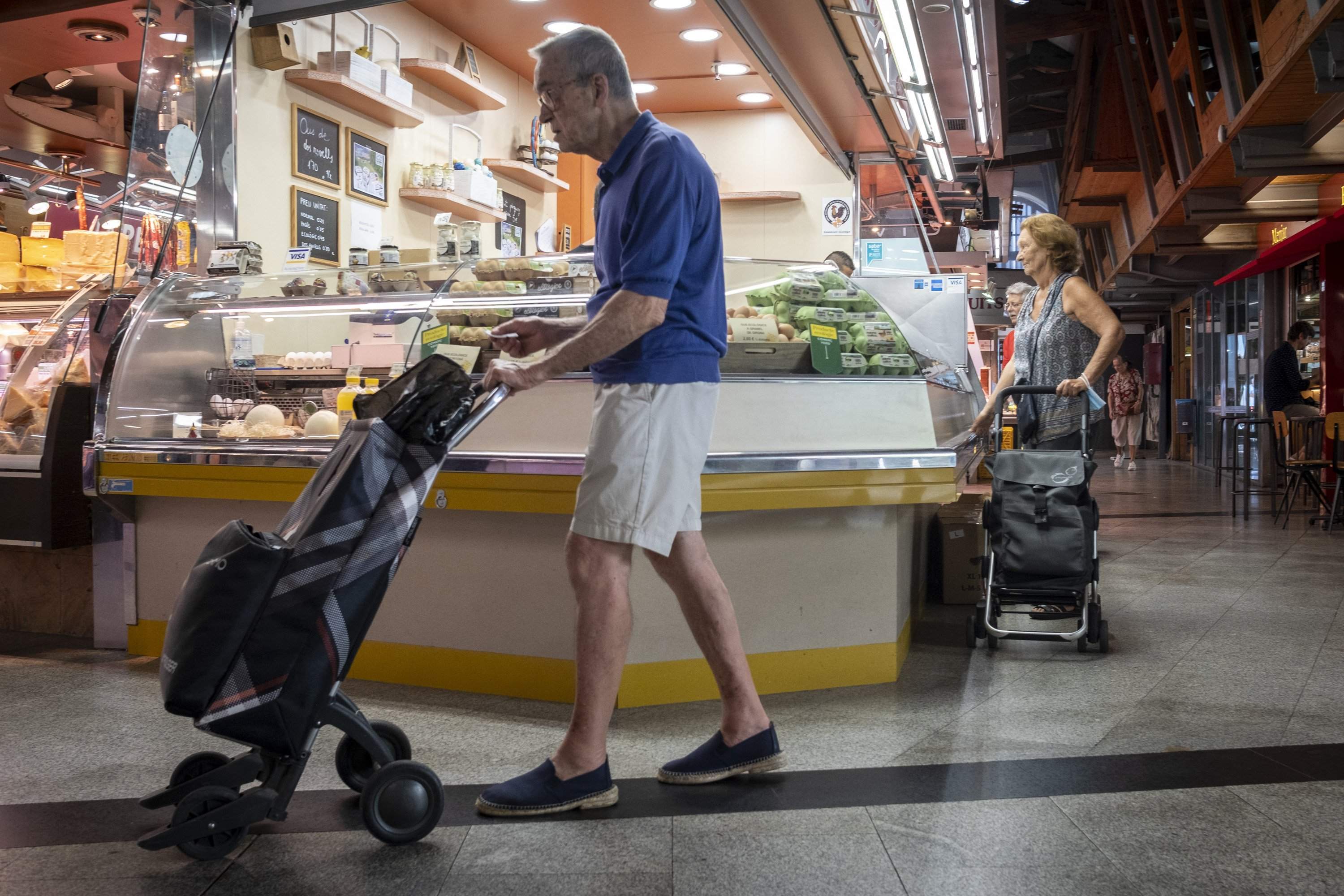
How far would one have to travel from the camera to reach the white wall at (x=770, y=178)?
853 centimetres

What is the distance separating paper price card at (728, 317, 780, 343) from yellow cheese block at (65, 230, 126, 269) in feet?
11.3

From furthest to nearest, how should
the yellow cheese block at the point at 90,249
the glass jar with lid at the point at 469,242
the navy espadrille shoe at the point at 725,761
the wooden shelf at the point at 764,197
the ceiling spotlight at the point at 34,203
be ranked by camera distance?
1. the ceiling spotlight at the point at 34,203
2. the wooden shelf at the point at 764,197
3. the yellow cheese block at the point at 90,249
4. the glass jar with lid at the point at 469,242
5. the navy espadrille shoe at the point at 725,761

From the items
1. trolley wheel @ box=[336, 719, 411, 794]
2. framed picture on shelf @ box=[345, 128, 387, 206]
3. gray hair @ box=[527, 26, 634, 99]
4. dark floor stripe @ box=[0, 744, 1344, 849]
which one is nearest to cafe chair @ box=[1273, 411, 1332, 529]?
dark floor stripe @ box=[0, 744, 1344, 849]

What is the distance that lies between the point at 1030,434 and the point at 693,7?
3.32m

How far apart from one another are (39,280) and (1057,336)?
515 cm

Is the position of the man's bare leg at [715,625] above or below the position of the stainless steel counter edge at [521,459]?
below

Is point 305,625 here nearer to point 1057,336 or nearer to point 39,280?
point 1057,336

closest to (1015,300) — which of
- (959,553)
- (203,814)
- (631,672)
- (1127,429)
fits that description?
(959,553)

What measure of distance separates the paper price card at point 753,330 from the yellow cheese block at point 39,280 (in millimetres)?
3638

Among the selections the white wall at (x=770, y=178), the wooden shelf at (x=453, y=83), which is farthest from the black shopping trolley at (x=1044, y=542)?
the white wall at (x=770, y=178)

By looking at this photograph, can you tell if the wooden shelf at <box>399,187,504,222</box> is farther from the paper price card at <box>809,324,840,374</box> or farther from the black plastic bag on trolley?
the black plastic bag on trolley

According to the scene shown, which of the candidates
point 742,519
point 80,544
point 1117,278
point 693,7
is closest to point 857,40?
point 693,7

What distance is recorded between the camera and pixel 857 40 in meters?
5.54

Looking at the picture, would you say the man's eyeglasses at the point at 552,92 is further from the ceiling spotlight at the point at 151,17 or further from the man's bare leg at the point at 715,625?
the ceiling spotlight at the point at 151,17
